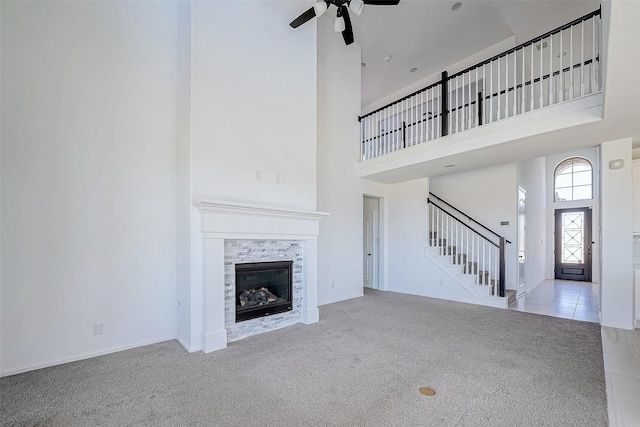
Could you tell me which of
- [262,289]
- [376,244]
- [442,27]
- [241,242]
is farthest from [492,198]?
[241,242]

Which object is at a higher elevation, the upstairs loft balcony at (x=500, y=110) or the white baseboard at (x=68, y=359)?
the upstairs loft balcony at (x=500, y=110)

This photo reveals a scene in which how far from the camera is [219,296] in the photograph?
138 inches

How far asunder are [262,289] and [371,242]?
3.76 meters

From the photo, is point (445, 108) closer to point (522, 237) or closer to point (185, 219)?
point (522, 237)

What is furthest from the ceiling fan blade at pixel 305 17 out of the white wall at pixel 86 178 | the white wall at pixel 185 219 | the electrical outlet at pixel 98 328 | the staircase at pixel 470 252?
the electrical outlet at pixel 98 328

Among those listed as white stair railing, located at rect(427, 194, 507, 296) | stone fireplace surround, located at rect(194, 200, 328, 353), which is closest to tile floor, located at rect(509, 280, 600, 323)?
white stair railing, located at rect(427, 194, 507, 296)

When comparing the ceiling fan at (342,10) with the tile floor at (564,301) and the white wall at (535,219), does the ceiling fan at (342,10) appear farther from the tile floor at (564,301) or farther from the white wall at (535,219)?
the tile floor at (564,301)

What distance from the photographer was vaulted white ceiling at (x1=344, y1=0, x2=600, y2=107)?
541 centimetres

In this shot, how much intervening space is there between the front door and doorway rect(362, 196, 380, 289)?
6305 mm

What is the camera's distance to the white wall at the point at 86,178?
2.91 metres

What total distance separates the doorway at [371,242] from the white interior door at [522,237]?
2981 mm

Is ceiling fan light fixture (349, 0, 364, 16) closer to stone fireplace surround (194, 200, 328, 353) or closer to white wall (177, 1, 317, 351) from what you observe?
white wall (177, 1, 317, 351)

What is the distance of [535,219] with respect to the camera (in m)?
7.88

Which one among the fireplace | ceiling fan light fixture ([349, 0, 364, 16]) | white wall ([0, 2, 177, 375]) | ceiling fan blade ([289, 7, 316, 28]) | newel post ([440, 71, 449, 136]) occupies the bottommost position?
the fireplace
